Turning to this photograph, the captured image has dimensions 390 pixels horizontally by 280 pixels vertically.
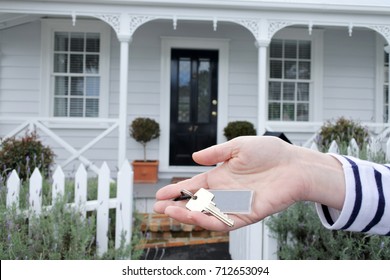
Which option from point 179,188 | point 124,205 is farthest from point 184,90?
point 179,188

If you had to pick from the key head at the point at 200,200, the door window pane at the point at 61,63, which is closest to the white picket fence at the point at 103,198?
the key head at the point at 200,200

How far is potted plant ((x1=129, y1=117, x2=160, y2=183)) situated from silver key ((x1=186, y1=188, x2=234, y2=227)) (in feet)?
16.5

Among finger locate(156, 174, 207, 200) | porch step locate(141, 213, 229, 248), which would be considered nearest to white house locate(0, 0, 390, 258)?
porch step locate(141, 213, 229, 248)

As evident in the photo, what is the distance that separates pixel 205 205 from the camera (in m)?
1.48

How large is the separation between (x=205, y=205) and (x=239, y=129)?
206 inches

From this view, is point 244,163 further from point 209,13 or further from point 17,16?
point 17,16

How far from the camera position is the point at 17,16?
6.19 m

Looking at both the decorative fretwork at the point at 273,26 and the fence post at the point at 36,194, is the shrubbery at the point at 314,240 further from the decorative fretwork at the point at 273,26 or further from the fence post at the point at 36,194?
the decorative fretwork at the point at 273,26

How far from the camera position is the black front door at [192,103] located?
7.12 meters

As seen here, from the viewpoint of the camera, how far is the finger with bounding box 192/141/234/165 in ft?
5.02

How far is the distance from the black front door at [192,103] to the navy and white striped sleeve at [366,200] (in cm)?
578

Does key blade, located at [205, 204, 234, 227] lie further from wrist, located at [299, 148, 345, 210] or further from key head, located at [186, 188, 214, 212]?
wrist, located at [299, 148, 345, 210]

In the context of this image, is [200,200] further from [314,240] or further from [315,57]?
[315,57]

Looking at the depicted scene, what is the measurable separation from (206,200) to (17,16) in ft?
20.2
